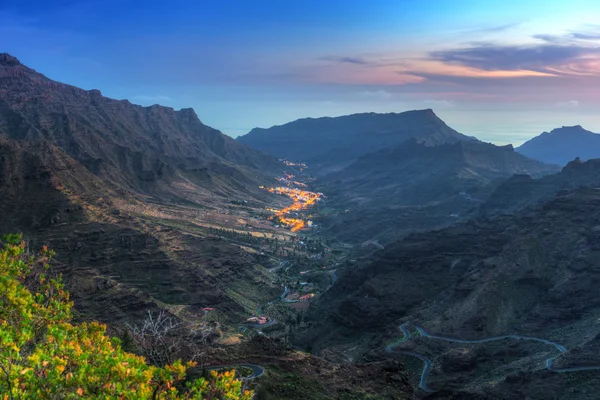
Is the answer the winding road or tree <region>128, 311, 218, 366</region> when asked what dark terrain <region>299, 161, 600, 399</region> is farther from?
tree <region>128, 311, 218, 366</region>

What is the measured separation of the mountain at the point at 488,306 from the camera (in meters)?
65.6

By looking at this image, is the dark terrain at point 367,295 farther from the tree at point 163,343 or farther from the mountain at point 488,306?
the tree at point 163,343

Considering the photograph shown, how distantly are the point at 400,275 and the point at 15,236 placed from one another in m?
101

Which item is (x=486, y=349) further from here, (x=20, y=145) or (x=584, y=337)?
(x=20, y=145)

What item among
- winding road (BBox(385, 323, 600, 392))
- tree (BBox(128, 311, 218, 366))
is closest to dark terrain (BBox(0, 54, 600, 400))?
winding road (BBox(385, 323, 600, 392))

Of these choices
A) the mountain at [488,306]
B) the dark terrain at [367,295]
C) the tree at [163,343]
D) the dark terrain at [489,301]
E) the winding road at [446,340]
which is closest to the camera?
the tree at [163,343]

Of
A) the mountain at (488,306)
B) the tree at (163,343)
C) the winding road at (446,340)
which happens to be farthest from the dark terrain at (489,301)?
the tree at (163,343)

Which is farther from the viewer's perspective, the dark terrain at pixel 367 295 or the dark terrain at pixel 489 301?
the dark terrain at pixel 489 301

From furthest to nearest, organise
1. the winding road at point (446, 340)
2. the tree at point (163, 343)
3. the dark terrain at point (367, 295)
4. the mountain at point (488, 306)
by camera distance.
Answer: the mountain at point (488, 306), the winding road at point (446, 340), the dark terrain at point (367, 295), the tree at point (163, 343)

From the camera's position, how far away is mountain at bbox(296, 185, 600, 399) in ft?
215

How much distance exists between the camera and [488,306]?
89.1 m

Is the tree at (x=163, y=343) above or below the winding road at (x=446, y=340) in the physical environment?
above

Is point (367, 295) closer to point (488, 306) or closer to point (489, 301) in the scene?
Answer: point (489, 301)

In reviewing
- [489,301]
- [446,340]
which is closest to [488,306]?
[489,301]
